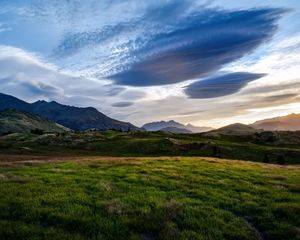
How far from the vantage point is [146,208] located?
57.7ft

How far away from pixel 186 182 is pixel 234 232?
10906 millimetres

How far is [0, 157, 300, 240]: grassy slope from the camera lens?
574 inches

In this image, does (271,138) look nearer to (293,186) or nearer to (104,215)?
(293,186)

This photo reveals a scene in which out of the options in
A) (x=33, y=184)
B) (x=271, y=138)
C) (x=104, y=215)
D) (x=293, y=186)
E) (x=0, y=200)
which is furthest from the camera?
(x=271, y=138)

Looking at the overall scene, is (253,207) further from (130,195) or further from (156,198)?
(130,195)

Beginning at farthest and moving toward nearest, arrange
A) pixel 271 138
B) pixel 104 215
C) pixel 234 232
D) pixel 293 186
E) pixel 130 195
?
1. pixel 271 138
2. pixel 293 186
3. pixel 130 195
4. pixel 104 215
5. pixel 234 232

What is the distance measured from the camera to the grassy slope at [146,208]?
1458cm

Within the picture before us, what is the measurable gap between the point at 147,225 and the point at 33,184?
11.6 meters

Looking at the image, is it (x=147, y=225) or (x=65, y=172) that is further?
(x=65, y=172)

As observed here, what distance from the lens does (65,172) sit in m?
30.9

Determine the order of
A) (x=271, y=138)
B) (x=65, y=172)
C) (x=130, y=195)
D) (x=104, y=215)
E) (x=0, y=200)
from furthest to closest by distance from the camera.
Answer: (x=271, y=138) → (x=65, y=172) → (x=130, y=195) → (x=0, y=200) → (x=104, y=215)

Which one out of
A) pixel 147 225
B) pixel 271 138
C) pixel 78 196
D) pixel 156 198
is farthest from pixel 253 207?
pixel 271 138

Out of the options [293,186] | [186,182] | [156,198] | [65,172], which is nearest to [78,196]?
[156,198]

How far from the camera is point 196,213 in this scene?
17203 millimetres
